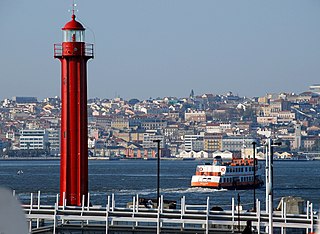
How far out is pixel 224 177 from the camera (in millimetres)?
59531

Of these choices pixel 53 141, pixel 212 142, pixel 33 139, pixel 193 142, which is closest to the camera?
pixel 53 141

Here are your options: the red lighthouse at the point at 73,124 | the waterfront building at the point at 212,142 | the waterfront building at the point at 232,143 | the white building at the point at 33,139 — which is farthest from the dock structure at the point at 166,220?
the white building at the point at 33,139

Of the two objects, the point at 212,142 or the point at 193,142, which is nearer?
the point at 212,142

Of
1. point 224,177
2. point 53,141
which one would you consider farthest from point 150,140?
point 224,177

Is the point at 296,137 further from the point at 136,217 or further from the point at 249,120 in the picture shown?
the point at 136,217

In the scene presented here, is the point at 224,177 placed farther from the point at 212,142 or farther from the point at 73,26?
the point at 212,142

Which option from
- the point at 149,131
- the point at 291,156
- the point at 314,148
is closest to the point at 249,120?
the point at 149,131

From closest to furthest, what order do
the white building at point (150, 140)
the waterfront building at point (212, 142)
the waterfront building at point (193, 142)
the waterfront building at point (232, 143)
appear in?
the waterfront building at point (232, 143) → the waterfront building at point (212, 142) → the waterfront building at point (193, 142) → the white building at point (150, 140)

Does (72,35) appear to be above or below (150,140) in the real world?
below

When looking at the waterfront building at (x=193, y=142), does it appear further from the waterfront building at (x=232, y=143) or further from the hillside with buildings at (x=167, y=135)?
the waterfront building at (x=232, y=143)

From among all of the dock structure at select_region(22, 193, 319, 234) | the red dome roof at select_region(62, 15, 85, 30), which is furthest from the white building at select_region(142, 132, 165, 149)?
the dock structure at select_region(22, 193, 319, 234)

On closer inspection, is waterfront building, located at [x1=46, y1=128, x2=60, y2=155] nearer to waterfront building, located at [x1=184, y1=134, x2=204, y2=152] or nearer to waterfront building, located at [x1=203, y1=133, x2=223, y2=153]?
waterfront building, located at [x1=184, y1=134, x2=204, y2=152]

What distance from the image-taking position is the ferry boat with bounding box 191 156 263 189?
192 ft

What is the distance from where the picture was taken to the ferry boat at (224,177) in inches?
2304
